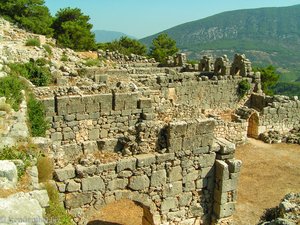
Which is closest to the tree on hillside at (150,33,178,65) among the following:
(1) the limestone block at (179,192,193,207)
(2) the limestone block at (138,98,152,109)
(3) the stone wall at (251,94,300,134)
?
(3) the stone wall at (251,94,300,134)

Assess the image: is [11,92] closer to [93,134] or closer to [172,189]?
[93,134]

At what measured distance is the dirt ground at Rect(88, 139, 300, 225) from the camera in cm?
1142

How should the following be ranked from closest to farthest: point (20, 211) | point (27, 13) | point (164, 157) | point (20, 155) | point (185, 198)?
point (20, 211) → point (20, 155) → point (164, 157) → point (185, 198) → point (27, 13)

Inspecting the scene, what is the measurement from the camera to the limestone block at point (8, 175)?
5.30 m

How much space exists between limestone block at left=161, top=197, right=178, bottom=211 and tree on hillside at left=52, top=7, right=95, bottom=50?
29.8 meters

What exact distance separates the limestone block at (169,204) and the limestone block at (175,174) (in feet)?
1.68

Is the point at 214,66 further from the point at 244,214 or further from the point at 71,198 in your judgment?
the point at 71,198

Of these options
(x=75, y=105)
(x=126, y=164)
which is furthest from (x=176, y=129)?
(x=75, y=105)

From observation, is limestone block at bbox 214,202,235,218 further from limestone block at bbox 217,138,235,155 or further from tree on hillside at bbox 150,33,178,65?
tree on hillside at bbox 150,33,178,65

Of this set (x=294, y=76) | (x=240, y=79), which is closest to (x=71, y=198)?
(x=240, y=79)

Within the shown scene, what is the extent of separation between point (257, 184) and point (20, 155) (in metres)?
11.3

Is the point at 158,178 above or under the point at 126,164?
under

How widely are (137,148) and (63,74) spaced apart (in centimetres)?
999

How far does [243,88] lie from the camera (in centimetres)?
2448
